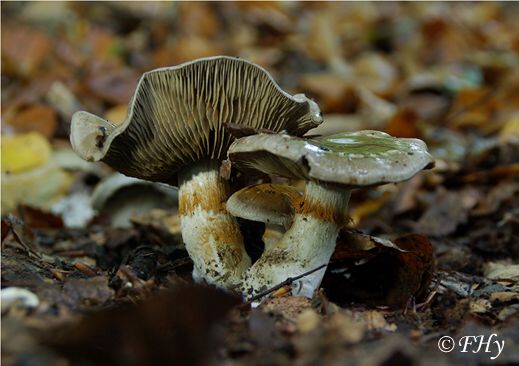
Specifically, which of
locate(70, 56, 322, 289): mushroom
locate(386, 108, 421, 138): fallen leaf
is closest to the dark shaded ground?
locate(386, 108, 421, 138): fallen leaf

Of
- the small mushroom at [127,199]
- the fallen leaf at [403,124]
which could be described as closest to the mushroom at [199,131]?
the small mushroom at [127,199]

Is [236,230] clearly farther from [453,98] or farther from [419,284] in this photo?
[453,98]

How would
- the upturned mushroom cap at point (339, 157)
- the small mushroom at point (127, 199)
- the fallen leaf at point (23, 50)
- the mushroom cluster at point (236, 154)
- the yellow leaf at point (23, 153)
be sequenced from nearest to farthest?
the upturned mushroom cap at point (339, 157), the mushroom cluster at point (236, 154), the small mushroom at point (127, 199), the yellow leaf at point (23, 153), the fallen leaf at point (23, 50)

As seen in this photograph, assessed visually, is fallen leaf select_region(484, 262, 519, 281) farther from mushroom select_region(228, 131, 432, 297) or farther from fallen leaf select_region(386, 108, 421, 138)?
fallen leaf select_region(386, 108, 421, 138)

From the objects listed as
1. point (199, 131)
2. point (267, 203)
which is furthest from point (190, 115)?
point (267, 203)

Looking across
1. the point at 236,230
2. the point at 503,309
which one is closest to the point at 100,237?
the point at 236,230

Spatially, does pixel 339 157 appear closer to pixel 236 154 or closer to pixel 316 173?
pixel 316 173

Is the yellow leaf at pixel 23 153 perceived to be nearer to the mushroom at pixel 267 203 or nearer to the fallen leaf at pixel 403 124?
the mushroom at pixel 267 203
